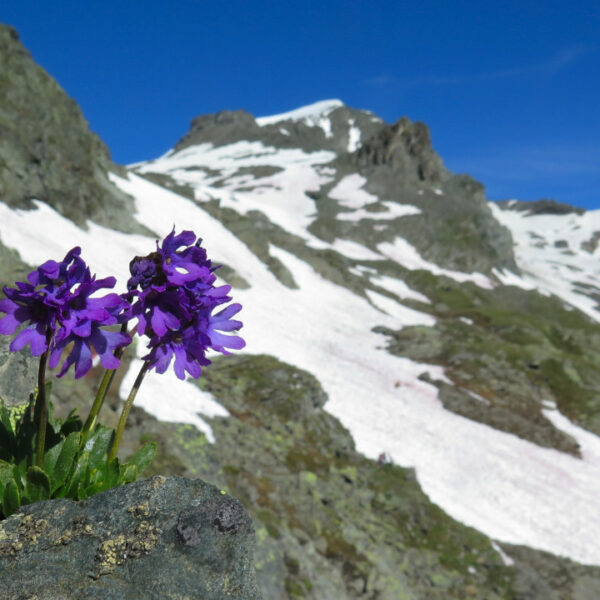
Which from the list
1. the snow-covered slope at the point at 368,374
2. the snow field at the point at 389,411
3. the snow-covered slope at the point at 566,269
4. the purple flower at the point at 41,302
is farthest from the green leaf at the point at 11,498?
the snow-covered slope at the point at 566,269

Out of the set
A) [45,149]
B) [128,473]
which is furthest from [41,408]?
[45,149]

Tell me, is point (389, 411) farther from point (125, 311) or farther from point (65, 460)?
point (125, 311)

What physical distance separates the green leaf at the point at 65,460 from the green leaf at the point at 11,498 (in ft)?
0.89

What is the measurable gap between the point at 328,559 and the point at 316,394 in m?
14.4

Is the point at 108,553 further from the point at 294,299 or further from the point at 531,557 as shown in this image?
the point at 294,299

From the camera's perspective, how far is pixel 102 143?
6481 cm

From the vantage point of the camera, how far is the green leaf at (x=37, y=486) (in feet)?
12.6

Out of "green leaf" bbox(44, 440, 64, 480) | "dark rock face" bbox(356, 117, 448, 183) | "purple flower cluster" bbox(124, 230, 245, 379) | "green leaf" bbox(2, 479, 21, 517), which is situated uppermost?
Result: "dark rock face" bbox(356, 117, 448, 183)

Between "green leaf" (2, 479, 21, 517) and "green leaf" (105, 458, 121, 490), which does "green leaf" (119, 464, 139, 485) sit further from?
"green leaf" (2, 479, 21, 517)

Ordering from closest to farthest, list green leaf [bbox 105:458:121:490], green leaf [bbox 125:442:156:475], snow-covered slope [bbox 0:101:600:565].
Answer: green leaf [bbox 105:458:121:490] < green leaf [bbox 125:442:156:475] < snow-covered slope [bbox 0:101:600:565]

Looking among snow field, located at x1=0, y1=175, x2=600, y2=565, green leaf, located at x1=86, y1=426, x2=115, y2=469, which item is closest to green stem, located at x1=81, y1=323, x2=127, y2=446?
green leaf, located at x1=86, y1=426, x2=115, y2=469

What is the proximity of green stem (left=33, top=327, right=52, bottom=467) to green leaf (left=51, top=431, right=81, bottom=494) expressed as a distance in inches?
5.4

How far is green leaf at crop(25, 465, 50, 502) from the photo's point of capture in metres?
3.84

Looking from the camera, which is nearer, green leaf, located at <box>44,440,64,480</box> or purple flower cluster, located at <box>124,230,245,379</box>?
purple flower cluster, located at <box>124,230,245,379</box>
